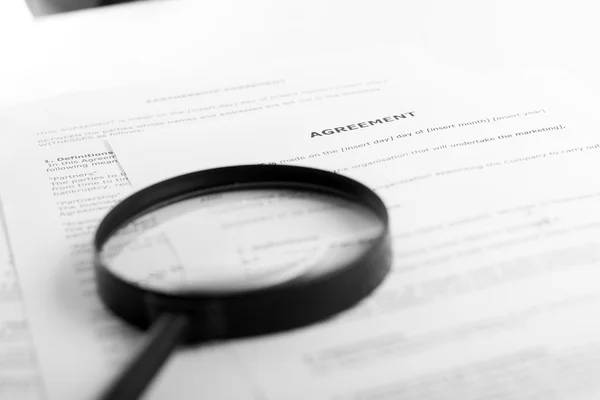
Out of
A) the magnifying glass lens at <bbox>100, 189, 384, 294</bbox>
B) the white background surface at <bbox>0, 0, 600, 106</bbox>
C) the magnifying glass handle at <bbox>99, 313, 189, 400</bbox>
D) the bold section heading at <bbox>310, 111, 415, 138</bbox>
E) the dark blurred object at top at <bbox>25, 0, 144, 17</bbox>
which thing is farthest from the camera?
the dark blurred object at top at <bbox>25, 0, 144, 17</bbox>

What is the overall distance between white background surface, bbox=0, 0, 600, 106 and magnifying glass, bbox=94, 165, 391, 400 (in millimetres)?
350

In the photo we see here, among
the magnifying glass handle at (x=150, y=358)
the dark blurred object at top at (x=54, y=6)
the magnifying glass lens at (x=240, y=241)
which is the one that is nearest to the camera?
the magnifying glass handle at (x=150, y=358)

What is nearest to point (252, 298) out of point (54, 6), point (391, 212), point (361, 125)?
point (391, 212)

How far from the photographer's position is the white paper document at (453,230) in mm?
457

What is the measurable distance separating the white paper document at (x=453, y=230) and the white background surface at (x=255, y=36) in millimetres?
132

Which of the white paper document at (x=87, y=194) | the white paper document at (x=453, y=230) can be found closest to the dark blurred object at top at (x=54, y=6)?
the white paper document at (x=87, y=194)

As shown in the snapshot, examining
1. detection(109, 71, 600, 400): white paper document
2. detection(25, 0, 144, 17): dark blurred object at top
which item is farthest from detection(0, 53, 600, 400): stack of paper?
detection(25, 0, 144, 17): dark blurred object at top

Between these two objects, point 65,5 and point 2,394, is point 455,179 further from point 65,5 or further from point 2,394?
point 65,5

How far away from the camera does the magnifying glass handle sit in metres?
0.40

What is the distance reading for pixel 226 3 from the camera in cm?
107

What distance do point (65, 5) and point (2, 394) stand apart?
27.9 inches

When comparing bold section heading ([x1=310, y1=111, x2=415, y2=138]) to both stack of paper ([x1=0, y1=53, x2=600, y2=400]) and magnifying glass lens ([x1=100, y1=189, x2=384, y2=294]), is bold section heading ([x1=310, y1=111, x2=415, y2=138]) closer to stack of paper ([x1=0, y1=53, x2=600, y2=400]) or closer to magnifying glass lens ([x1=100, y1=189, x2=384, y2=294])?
stack of paper ([x1=0, y1=53, x2=600, y2=400])

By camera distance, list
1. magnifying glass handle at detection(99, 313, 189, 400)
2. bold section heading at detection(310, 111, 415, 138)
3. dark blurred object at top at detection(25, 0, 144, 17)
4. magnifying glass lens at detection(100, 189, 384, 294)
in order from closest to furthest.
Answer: magnifying glass handle at detection(99, 313, 189, 400)
magnifying glass lens at detection(100, 189, 384, 294)
bold section heading at detection(310, 111, 415, 138)
dark blurred object at top at detection(25, 0, 144, 17)

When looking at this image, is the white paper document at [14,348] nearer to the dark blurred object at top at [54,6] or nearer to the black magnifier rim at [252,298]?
the black magnifier rim at [252,298]
